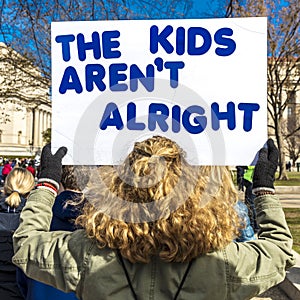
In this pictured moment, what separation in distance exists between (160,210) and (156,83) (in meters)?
0.90

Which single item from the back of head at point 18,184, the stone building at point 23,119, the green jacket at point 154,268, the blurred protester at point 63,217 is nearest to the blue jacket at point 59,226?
the blurred protester at point 63,217

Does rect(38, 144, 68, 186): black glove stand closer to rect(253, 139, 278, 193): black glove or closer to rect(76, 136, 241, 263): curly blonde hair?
rect(76, 136, 241, 263): curly blonde hair

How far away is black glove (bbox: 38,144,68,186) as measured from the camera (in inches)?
74.7

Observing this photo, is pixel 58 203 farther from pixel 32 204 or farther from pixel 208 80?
pixel 208 80

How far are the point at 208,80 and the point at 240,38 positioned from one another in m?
0.26

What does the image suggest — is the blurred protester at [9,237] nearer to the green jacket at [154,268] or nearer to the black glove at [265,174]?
the green jacket at [154,268]

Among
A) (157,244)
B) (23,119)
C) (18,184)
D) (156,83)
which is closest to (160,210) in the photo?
(157,244)

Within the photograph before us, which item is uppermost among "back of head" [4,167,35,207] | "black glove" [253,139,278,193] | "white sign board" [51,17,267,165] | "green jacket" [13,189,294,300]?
→ "white sign board" [51,17,267,165]

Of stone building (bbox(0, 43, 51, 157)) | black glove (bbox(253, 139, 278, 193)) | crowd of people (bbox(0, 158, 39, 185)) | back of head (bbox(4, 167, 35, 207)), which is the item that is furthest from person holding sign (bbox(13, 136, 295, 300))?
stone building (bbox(0, 43, 51, 157))

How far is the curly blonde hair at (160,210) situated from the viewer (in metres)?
1.62

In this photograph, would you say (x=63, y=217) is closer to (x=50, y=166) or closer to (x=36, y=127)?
(x=50, y=166)

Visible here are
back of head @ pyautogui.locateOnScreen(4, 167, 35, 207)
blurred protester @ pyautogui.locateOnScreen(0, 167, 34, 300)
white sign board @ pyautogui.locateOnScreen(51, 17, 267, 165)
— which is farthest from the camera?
back of head @ pyautogui.locateOnScreen(4, 167, 35, 207)

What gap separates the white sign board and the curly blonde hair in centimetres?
55

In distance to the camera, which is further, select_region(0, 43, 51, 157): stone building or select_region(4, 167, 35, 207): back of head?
select_region(0, 43, 51, 157): stone building
